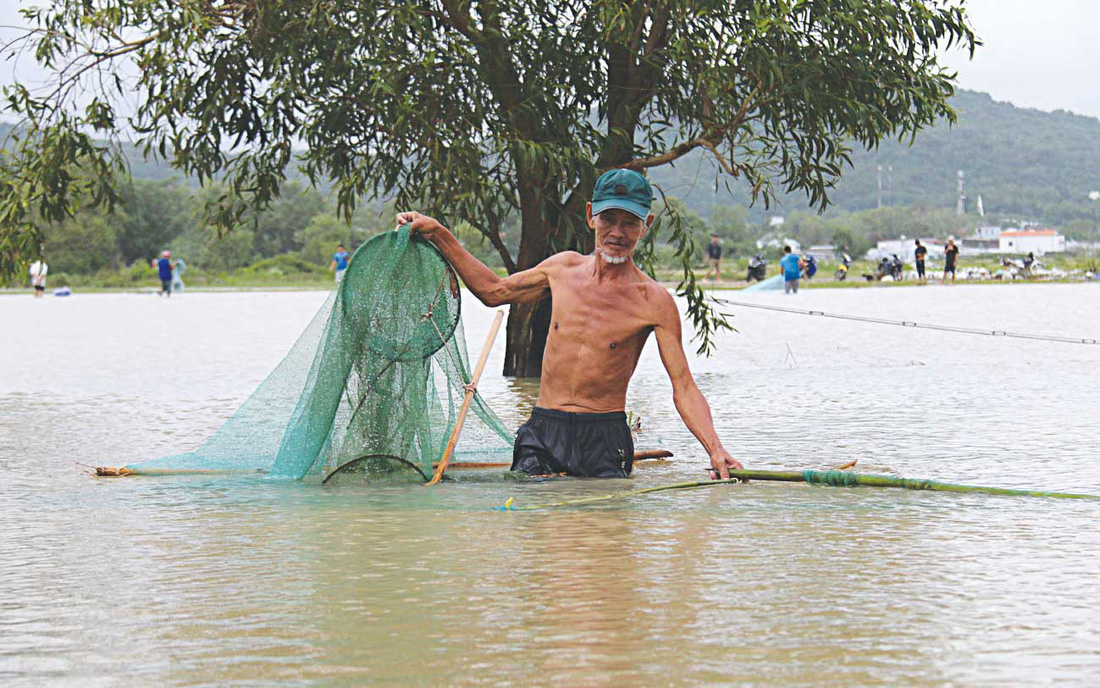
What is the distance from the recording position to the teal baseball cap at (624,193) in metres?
6.71

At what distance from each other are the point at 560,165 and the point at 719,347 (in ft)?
27.9

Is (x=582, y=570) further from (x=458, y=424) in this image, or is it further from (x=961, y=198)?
(x=961, y=198)

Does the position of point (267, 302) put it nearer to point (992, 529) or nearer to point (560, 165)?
point (560, 165)

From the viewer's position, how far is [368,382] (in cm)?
740

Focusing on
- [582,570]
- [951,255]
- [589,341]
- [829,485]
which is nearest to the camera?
[582,570]

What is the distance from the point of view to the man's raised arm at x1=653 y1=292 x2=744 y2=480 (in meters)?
6.53

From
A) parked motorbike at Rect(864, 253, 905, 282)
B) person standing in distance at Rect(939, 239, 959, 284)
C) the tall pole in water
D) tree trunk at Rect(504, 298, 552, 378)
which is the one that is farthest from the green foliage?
the tall pole in water

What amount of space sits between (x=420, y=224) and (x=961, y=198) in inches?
6931

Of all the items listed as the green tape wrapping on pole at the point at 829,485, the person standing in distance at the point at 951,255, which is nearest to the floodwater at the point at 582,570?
the green tape wrapping on pole at the point at 829,485

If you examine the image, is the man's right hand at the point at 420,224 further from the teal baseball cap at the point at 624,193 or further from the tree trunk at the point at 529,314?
the tree trunk at the point at 529,314

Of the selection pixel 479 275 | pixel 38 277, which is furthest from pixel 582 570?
pixel 38 277

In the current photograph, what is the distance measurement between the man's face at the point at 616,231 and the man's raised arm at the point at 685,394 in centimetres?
30

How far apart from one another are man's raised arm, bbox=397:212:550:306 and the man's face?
0.39 meters

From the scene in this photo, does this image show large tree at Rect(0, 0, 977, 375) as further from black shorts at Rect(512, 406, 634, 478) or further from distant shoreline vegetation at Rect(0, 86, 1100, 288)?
black shorts at Rect(512, 406, 634, 478)
